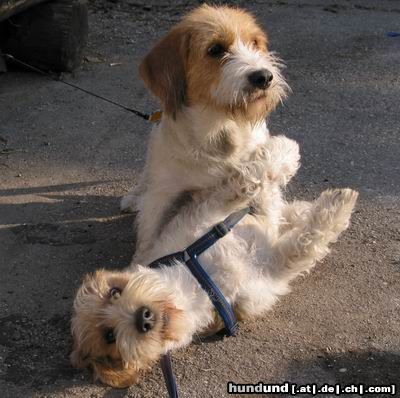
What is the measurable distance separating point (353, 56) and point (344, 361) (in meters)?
4.53

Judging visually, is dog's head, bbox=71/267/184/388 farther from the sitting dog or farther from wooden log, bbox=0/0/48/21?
wooden log, bbox=0/0/48/21

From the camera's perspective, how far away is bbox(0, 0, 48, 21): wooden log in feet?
20.6

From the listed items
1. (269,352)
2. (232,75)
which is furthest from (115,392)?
(232,75)

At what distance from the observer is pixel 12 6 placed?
635 centimetres

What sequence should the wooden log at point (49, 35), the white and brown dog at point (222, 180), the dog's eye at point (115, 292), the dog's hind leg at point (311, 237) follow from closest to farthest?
the dog's eye at point (115, 292) < the white and brown dog at point (222, 180) < the dog's hind leg at point (311, 237) < the wooden log at point (49, 35)

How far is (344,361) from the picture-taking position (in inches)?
132

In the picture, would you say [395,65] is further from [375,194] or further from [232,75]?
[232,75]

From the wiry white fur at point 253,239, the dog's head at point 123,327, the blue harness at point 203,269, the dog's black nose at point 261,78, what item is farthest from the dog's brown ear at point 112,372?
the dog's black nose at point 261,78

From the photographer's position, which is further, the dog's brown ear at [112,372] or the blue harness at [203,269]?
the blue harness at [203,269]

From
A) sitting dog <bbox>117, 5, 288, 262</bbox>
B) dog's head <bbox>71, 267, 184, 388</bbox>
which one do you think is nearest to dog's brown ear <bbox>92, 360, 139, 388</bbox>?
dog's head <bbox>71, 267, 184, 388</bbox>

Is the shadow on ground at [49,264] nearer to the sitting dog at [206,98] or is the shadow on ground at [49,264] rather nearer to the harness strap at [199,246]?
the sitting dog at [206,98]

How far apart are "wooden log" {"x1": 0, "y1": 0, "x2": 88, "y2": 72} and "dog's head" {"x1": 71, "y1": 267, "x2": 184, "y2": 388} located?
4.00m

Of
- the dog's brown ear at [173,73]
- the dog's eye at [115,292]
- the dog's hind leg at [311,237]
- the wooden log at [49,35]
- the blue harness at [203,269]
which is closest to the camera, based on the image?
the dog's eye at [115,292]

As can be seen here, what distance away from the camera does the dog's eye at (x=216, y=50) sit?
11.9 feet
